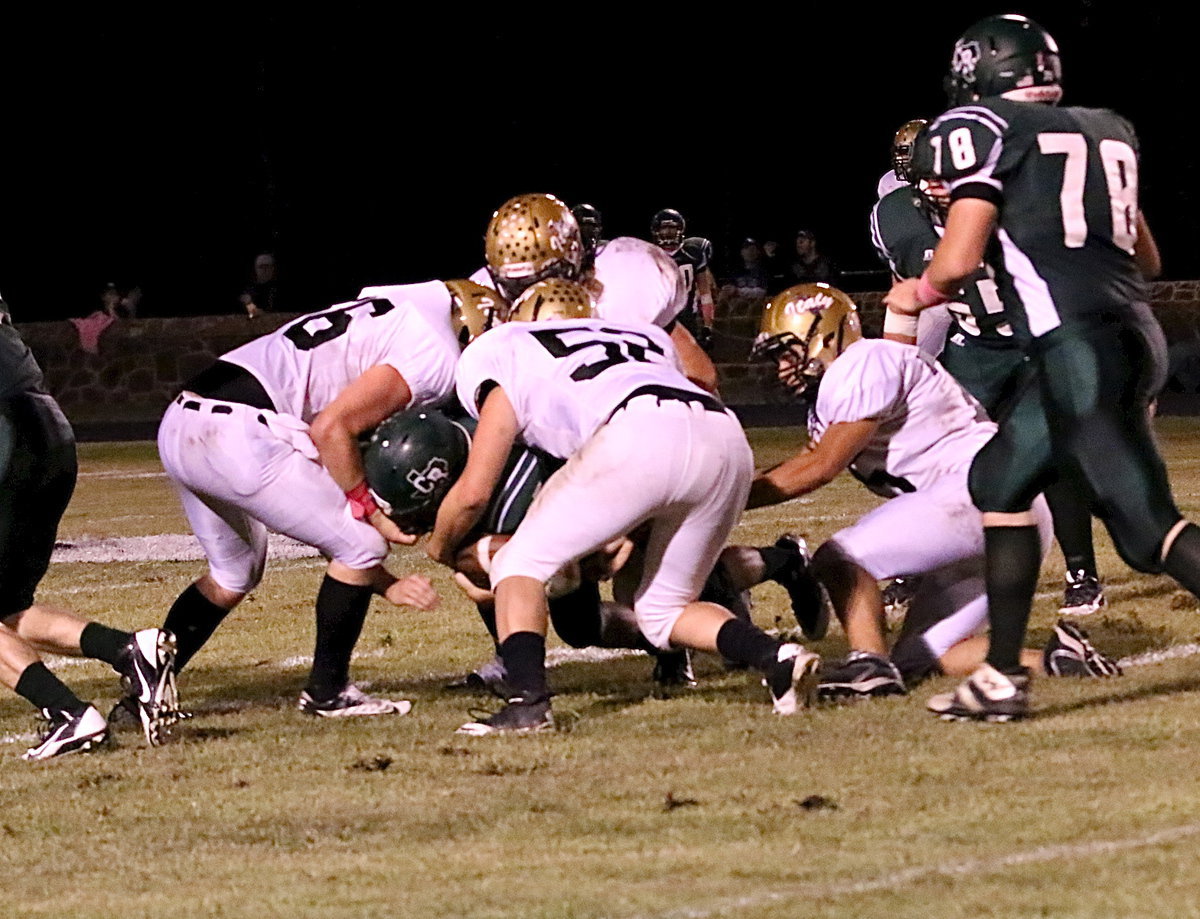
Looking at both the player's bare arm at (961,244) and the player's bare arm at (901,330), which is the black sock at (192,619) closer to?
the player's bare arm at (961,244)

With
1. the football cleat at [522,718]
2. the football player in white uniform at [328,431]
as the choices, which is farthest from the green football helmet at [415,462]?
the football cleat at [522,718]

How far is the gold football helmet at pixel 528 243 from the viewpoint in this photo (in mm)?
5773

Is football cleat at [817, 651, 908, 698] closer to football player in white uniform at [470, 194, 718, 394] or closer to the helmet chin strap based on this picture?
football player in white uniform at [470, 194, 718, 394]

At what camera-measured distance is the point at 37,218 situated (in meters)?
26.2

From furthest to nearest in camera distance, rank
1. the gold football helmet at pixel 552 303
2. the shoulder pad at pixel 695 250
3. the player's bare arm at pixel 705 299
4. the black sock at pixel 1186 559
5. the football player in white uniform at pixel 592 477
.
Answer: the player's bare arm at pixel 705 299 < the shoulder pad at pixel 695 250 < the gold football helmet at pixel 552 303 < the football player in white uniform at pixel 592 477 < the black sock at pixel 1186 559

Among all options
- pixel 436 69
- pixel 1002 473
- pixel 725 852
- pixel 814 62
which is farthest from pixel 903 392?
pixel 436 69

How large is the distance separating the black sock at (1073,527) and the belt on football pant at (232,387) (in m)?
2.71

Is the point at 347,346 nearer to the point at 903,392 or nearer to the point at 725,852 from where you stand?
the point at 903,392

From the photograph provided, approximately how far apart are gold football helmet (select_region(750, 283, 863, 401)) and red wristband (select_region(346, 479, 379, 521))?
1.12m

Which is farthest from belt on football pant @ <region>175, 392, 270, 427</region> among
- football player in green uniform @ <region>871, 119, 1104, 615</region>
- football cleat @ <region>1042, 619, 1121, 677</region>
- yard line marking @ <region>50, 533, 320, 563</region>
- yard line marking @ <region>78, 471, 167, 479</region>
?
yard line marking @ <region>78, 471, 167, 479</region>

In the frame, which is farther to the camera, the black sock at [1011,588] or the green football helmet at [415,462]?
the green football helmet at [415,462]

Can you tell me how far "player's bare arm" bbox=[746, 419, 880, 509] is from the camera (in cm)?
576

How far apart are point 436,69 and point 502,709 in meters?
21.2

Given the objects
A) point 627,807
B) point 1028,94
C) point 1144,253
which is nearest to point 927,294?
point 1028,94
